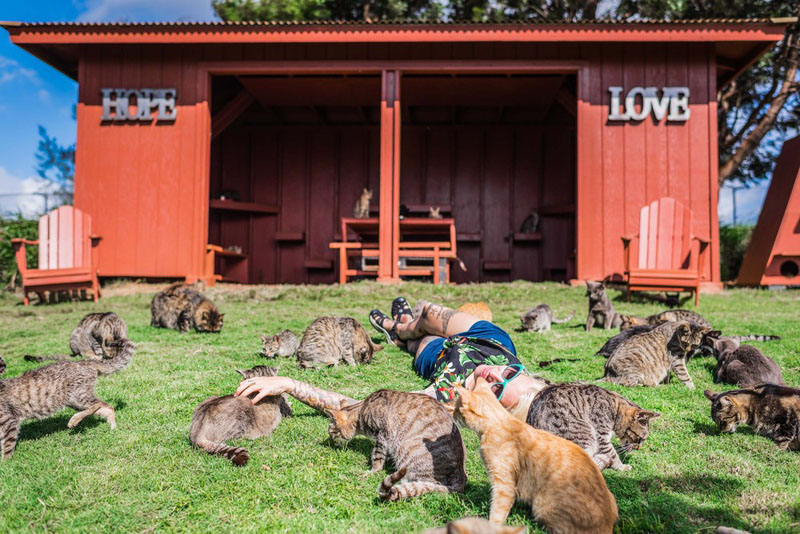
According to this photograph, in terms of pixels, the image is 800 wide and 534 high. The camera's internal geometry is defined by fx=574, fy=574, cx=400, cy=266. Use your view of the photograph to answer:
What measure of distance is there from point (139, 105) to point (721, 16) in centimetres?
1527

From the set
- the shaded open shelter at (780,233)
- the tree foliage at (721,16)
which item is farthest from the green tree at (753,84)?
the shaded open shelter at (780,233)

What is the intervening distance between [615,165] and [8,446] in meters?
11.0

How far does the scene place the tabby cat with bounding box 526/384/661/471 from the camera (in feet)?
9.80

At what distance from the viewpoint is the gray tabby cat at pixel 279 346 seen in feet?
18.7

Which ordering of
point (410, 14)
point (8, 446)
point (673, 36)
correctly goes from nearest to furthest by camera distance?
point (8, 446) → point (673, 36) → point (410, 14)

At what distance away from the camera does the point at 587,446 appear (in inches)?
116

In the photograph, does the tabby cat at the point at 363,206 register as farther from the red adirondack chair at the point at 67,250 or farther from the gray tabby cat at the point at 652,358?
the gray tabby cat at the point at 652,358

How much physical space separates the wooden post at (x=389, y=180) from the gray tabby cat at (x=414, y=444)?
26.9 ft

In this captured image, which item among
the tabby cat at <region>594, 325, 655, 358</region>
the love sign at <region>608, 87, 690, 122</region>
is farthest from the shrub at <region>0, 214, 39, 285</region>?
the love sign at <region>608, 87, 690, 122</region>

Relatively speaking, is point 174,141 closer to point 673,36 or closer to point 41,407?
point 41,407

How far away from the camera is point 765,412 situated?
3.48 m

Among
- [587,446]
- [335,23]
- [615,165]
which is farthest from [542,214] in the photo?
[587,446]

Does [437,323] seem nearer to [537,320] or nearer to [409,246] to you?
[537,320]

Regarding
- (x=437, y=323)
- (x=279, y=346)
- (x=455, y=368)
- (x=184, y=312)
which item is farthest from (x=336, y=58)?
(x=455, y=368)
